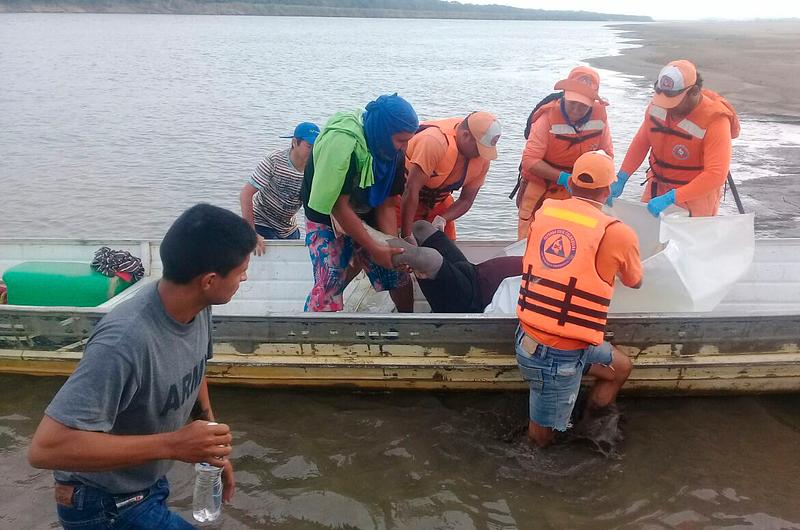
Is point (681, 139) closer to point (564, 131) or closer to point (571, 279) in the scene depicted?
point (564, 131)

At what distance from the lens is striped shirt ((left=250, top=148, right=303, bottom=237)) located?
5145 mm

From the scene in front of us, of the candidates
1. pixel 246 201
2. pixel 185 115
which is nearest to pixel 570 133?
pixel 246 201

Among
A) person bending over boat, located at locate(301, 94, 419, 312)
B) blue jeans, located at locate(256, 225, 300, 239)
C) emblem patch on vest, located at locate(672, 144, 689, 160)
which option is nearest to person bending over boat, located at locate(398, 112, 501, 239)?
person bending over boat, located at locate(301, 94, 419, 312)

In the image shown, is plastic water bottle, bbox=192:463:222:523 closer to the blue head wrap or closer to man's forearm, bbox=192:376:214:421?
man's forearm, bbox=192:376:214:421

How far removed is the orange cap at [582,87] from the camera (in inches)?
196

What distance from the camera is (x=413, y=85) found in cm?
2656

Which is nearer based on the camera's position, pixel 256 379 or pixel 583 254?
pixel 583 254

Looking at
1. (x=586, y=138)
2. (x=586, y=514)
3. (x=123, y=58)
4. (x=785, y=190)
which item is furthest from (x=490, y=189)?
(x=123, y=58)

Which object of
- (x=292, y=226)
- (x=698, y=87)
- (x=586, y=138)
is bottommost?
(x=292, y=226)

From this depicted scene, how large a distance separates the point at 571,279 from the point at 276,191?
281 centimetres

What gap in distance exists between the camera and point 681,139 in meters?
5.15

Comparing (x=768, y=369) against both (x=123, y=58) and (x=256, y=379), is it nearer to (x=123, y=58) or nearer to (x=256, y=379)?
(x=256, y=379)

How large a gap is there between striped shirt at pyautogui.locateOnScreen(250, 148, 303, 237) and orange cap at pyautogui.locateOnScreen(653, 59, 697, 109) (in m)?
2.88

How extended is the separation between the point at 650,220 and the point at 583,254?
1.84 meters
